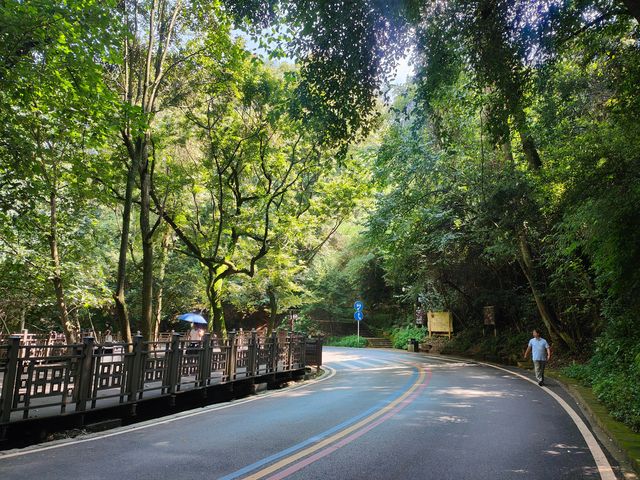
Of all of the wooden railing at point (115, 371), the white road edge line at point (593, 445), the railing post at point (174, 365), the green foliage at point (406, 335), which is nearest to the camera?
the white road edge line at point (593, 445)

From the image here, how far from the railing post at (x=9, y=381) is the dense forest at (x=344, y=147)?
4424 millimetres

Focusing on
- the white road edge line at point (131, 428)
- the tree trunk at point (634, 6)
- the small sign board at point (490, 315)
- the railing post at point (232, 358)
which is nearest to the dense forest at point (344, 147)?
the tree trunk at point (634, 6)

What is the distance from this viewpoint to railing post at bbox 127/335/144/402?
841 centimetres

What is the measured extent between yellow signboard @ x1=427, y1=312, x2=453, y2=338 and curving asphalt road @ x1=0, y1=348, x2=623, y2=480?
65.5 ft

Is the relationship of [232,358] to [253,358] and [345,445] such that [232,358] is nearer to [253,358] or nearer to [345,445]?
[253,358]

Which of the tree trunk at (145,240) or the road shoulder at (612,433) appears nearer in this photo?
the road shoulder at (612,433)

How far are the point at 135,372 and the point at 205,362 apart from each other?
258cm

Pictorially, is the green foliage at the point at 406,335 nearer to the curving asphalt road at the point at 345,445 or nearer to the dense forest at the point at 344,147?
the dense forest at the point at 344,147

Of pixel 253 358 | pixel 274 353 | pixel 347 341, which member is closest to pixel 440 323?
pixel 347 341

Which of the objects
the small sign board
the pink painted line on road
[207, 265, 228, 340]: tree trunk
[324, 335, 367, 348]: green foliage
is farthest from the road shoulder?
[324, 335, 367, 348]: green foliage

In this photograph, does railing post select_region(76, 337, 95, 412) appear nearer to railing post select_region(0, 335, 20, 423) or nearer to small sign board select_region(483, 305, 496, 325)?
railing post select_region(0, 335, 20, 423)

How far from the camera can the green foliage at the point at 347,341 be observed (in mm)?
38531

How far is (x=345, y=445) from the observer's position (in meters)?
6.28

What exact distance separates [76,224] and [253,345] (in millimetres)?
7641
